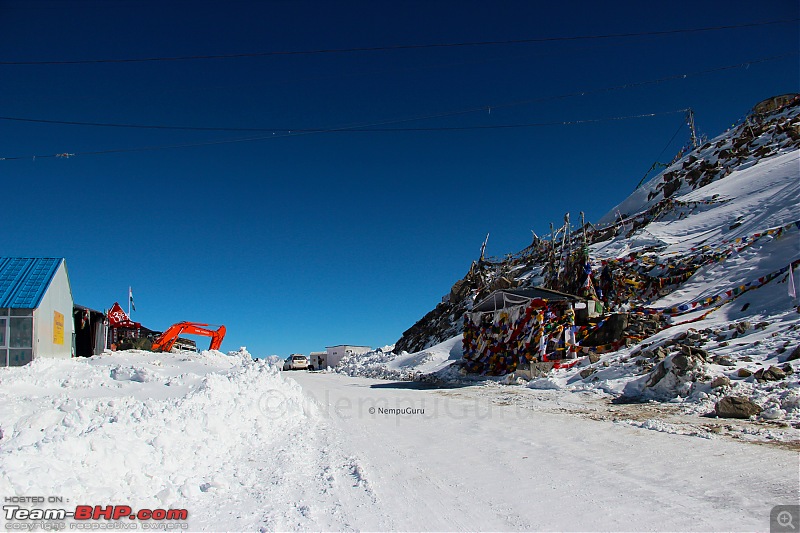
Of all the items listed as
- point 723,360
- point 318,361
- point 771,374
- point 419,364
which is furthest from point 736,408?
point 318,361

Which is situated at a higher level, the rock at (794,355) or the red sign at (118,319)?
the red sign at (118,319)

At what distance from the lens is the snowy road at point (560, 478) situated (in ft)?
→ 15.3

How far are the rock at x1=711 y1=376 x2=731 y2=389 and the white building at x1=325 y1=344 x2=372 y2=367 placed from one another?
50144 mm

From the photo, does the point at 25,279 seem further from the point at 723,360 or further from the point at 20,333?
the point at 723,360

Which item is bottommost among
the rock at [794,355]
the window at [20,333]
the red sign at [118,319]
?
the rock at [794,355]

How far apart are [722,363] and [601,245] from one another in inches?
1118

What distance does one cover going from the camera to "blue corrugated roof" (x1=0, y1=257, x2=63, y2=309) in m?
16.4

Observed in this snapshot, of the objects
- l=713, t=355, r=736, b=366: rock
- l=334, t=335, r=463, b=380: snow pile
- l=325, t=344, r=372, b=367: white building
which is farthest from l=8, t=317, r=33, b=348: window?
l=325, t=344, r=372, b=367: white building

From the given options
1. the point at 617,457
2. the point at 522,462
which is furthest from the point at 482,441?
the point at 617,457

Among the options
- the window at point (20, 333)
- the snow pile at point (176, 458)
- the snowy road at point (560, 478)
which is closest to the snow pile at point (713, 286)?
the snowy road at point (560, 478)

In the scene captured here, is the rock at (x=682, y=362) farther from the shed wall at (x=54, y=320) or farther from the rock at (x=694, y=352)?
the shed wall at (x=54, y=320)

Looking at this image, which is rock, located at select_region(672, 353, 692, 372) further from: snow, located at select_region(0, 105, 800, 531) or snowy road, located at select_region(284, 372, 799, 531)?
snowy road, located at select_region(284, 372, 799, 531)

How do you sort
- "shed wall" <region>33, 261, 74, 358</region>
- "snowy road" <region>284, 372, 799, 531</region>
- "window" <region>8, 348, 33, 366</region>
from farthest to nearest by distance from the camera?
"shed wall" <region>33, 261, 74, 358</region>, "window" <region>8, 348, 33, 366</region>, "snowy road" <region>284, 372, 799, 531</region>

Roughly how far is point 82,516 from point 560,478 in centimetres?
497
